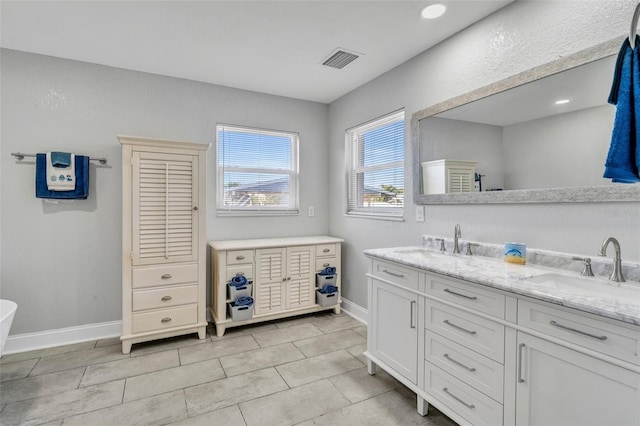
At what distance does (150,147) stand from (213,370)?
192cm

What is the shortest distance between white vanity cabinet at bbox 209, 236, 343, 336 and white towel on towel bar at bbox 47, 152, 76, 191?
4.35 ft

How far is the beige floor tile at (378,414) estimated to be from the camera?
1874mm

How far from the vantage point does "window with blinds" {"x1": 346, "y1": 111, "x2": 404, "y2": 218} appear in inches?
123

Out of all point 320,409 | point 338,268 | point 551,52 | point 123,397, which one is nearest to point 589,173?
point 551,52

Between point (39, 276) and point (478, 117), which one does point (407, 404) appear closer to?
point (478, 117)

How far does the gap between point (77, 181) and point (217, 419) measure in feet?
7.66

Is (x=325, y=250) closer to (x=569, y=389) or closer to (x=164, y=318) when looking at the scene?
(x=164, y=318)

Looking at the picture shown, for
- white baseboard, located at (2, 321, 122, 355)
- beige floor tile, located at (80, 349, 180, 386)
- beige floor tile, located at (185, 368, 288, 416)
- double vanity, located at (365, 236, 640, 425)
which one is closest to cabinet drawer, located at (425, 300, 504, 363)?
double vanity, located at (365, 236, 640, 425)

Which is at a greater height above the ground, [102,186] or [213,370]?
[102,186]

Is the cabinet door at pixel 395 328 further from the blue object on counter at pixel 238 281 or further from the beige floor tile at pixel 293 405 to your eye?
the blue object on counter at pixel 238 281

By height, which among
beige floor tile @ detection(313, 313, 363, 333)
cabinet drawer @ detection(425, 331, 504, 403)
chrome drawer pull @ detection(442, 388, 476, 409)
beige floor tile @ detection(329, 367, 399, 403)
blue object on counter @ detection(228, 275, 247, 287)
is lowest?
beige floor tile @ detection(329, 367, 399, 403)

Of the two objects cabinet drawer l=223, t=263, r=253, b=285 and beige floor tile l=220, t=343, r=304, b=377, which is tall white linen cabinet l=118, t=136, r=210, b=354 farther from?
beige floor tile l=220, t=343, r=304, b=377

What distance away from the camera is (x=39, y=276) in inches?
111

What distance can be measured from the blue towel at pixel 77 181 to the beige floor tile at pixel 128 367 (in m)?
1.44
